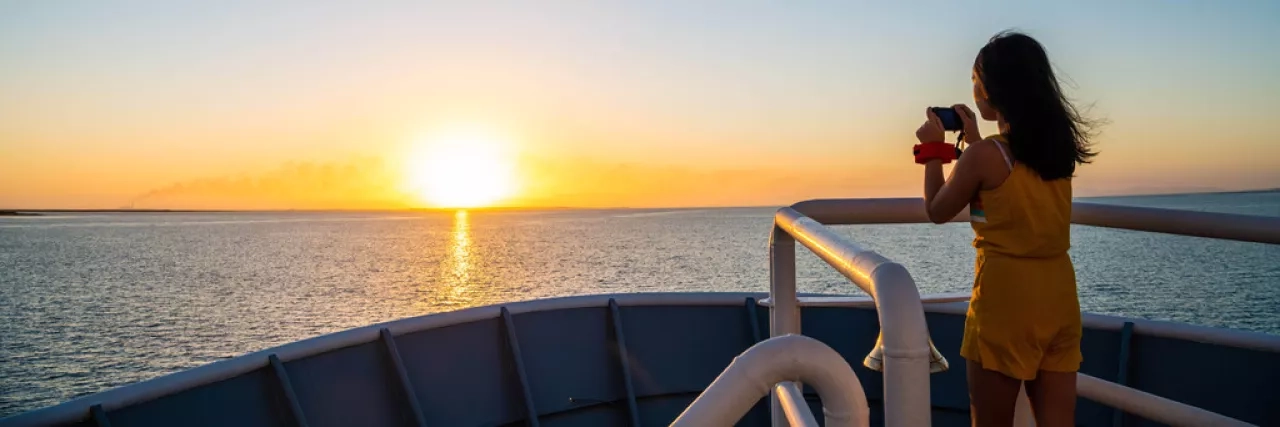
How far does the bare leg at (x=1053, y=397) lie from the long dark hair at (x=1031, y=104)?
488mm

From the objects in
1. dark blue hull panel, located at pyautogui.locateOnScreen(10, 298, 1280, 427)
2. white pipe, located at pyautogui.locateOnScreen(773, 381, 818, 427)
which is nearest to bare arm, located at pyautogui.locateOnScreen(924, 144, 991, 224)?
white pipe, located at pyautogui.locateOnScreen(773, 381, 818, 427)

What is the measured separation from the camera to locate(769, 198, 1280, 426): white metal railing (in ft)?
4.14

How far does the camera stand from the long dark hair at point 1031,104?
2150 millimetres

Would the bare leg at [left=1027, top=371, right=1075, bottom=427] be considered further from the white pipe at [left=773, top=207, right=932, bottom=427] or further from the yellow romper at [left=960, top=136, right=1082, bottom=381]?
the white pipe at [left=773, top=207, right=932, bottom=427]

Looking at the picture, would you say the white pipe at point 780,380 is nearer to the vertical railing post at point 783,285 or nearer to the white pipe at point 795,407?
the white pipe at point 795,407

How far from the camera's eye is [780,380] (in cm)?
135

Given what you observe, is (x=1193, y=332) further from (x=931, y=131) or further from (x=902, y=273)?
(x=902, y=273)

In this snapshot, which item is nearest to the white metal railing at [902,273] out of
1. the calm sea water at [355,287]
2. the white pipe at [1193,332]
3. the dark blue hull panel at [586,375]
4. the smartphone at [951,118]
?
the smartphone at [951,118]

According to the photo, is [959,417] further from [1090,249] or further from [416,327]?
[1090,249]

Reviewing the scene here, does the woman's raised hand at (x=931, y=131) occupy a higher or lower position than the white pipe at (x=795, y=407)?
higher

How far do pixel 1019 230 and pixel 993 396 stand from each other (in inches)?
16.0

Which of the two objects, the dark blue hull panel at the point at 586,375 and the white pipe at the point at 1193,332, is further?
the dark blue hull panel at the point at 586,375

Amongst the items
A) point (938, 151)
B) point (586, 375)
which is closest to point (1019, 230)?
point (938, 151)

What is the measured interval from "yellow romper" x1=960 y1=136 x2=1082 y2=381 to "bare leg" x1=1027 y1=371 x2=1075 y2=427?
0.22 feet
